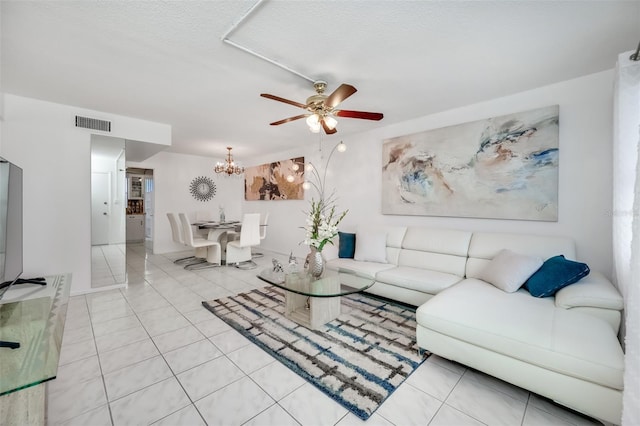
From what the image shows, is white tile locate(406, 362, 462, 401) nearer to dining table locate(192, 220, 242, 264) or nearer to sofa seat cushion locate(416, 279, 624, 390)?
Result: sofa seat cushion locate(416, 279, 624, 390)

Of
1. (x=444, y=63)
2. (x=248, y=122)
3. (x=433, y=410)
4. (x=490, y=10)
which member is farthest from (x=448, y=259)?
(x=248, y=122)

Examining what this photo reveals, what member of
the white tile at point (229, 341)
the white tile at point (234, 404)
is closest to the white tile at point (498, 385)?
the white tile at point (234, 404)

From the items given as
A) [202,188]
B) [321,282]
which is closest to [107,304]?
[321,282]

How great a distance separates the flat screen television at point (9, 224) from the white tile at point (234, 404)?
4.90 feet

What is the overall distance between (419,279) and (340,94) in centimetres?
202

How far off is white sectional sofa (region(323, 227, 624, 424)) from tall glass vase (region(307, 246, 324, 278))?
818 mm

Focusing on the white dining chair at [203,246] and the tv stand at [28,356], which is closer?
the tv stand at [28,356]

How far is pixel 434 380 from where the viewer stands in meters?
1.77

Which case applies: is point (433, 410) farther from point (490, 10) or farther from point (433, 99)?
point (433, 99)

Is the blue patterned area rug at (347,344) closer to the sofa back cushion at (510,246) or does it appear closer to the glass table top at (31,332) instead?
the sofa back cushion at (510,246)

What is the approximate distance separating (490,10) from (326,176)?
3607 millimetres

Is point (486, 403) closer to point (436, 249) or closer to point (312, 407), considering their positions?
point (312, 407)

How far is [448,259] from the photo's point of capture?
3084 millimetres

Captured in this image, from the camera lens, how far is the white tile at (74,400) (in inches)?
57.4
